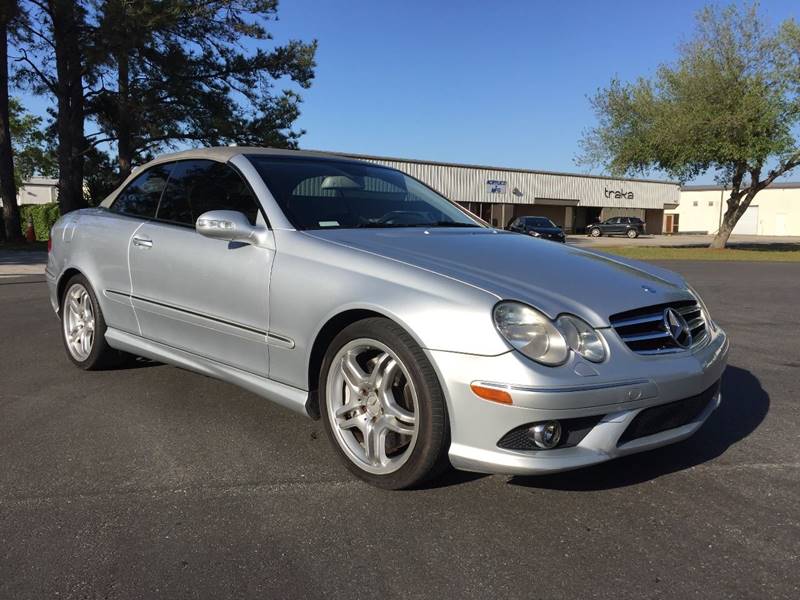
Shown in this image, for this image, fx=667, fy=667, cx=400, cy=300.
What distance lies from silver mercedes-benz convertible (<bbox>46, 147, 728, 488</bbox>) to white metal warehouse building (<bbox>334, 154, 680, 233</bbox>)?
35.6 meters

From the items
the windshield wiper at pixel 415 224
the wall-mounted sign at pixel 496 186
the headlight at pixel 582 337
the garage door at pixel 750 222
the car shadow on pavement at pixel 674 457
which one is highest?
the wall-mounted sign at pixel 496 186

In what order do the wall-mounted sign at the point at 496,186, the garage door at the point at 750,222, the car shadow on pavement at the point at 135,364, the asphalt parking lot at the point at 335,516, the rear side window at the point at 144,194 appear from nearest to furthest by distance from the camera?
the asphalt parking lot at the point at 335,516
the rear side window at the point at 144,194
the car shadow on pavement at the point at 135,364
the wall-mounted sign at the point at 496,186
the garage door at the point at 750,222

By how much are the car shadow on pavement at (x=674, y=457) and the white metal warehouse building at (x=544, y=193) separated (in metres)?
35.9

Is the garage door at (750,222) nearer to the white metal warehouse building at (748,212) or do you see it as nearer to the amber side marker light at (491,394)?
the white metal warehouse building at (748,212)

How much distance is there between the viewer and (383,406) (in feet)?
9.66

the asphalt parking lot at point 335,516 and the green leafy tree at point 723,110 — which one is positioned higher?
the green leafy tree at point 723,110

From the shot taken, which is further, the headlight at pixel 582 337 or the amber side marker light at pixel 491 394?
the headlight at pixel 582 337

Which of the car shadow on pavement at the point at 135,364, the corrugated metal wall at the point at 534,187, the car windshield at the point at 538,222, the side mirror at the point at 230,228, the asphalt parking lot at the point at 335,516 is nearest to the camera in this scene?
the asphalt parking lot at the point at 335,516

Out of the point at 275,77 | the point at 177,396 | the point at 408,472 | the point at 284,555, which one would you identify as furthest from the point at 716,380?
the point at 275,77

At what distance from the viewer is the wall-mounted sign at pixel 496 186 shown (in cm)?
4650

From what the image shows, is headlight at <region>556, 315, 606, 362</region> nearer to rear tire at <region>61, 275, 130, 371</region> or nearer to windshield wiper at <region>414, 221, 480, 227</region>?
windshield wiper at <region>414, 221, 480, 227</region>

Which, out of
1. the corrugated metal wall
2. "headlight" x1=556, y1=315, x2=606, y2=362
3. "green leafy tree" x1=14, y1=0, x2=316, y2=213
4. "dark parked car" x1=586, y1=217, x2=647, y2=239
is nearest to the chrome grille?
"headlight" x1=556, y1=315, x2=606, y2=362

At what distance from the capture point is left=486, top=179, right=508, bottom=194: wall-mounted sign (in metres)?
46.5

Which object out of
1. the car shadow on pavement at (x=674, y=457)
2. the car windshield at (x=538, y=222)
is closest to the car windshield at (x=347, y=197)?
the car shadow on pavement at (x=674, y=457)
